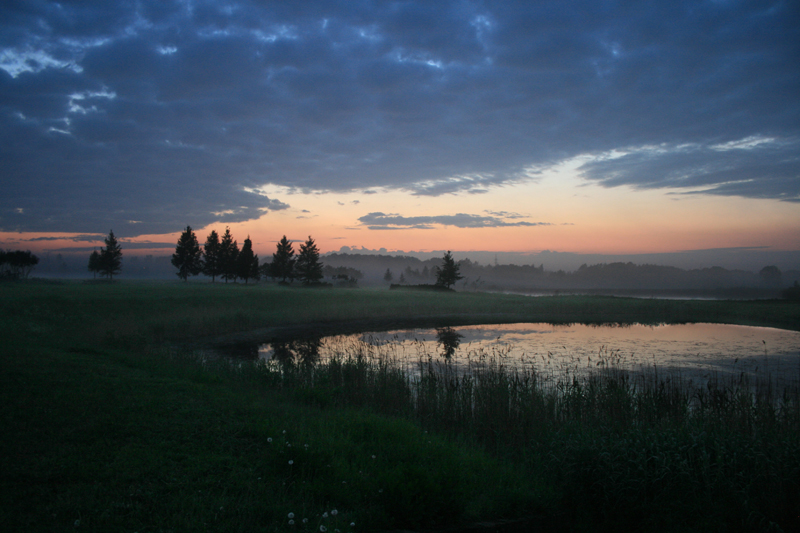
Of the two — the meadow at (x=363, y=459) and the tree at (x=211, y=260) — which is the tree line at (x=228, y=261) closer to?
the tree at (x=211, y=260)

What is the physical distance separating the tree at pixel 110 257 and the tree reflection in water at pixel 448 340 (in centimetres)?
7264

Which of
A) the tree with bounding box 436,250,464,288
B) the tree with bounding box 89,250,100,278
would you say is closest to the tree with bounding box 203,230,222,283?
the tree with bounding box 89,250,100,278

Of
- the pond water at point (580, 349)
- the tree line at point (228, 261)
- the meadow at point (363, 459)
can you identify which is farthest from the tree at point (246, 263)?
the meadow at point (363, 459)

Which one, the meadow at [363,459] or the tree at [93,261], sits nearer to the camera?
the meadow at [363,459]

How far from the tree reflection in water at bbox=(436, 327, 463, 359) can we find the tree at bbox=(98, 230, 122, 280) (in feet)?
238

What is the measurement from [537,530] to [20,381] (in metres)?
9.95

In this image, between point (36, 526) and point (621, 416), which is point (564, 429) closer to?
point (621, 416)

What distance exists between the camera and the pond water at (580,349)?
1591cm

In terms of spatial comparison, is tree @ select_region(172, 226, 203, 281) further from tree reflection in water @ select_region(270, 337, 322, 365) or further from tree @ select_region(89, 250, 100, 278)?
tree reflection in water @ select_region(270, 337, 322, 365)

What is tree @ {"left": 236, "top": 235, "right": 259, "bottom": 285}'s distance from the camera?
7738 centimetres

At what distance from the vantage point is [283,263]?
282 ft

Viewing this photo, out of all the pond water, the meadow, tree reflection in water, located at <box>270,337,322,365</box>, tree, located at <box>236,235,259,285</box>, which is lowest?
tree reflection in water, located at <box>270,337,322,365</box>

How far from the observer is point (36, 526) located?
3.92m

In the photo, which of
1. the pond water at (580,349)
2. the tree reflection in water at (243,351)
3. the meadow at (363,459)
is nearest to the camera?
the meadow at (363,459)
